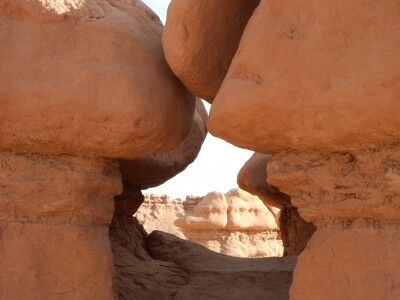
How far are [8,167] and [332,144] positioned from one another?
4.23ft

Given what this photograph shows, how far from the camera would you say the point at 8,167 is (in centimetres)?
275

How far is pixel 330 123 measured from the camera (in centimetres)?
226

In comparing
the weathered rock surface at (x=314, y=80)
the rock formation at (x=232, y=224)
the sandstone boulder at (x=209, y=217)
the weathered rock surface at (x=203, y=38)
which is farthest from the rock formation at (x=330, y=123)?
the sandstone boulder at (x=209, y=217)

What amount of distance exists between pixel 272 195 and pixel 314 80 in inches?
91.9

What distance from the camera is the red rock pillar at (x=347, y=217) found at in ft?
7.32

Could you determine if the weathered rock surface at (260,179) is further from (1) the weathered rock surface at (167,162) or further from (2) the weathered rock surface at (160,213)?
(2) the weathered rock surface at (160,213)

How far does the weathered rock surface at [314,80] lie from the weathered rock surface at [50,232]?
655 mm

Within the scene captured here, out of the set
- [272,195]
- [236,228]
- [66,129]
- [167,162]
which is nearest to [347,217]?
[66,129]

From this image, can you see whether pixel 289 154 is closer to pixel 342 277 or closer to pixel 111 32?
pixel 342 277

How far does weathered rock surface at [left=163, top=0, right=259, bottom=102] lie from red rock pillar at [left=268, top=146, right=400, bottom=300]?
526 mm

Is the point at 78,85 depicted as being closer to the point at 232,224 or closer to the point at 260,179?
the point at 260,179

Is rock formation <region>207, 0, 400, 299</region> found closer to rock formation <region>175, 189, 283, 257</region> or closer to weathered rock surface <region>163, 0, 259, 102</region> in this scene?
weathered rock surface <region>163, 0, 259, 102</region>

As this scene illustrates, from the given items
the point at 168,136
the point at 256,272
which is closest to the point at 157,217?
the point at 256,272

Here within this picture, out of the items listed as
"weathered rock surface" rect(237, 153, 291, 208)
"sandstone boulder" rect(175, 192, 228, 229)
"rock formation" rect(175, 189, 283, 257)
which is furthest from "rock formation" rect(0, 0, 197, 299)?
"sandstone boulder" rect(175, 192, 228, 229)
